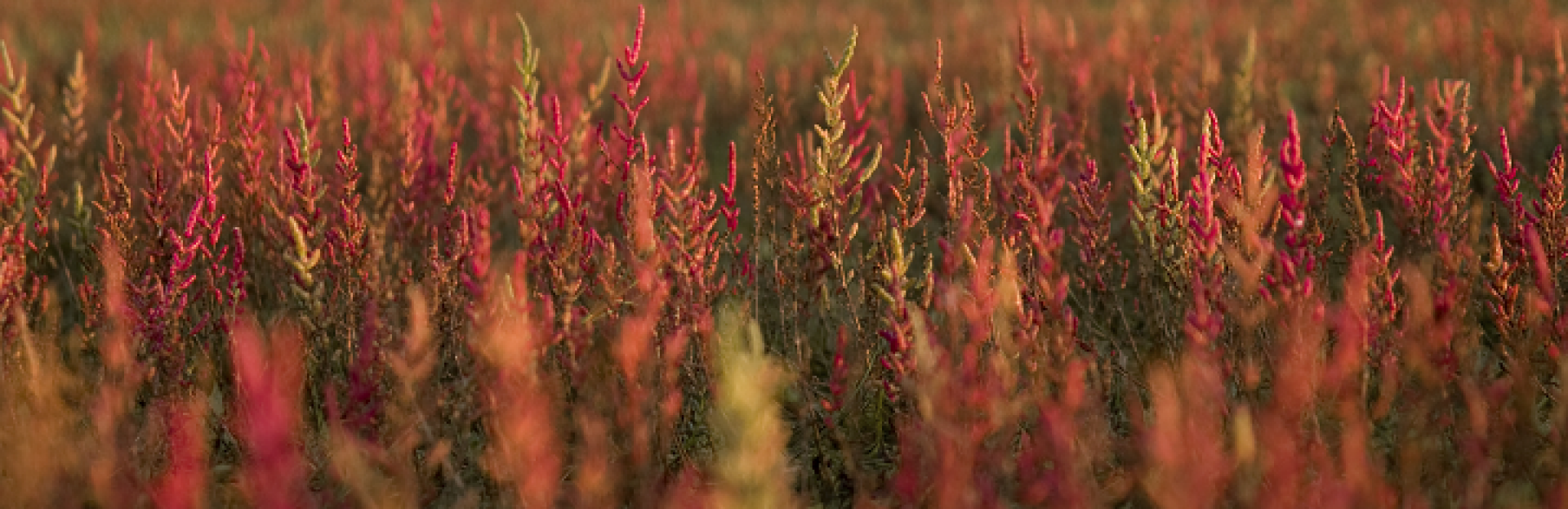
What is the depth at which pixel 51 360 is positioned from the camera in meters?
2.10

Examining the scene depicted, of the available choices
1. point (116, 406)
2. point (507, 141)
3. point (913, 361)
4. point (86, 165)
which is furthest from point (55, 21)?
point (913, 361)

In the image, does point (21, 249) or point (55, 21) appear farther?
point (55, 21)

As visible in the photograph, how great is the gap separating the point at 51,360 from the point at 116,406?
0.61 ft

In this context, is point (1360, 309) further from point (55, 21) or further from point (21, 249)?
point (55, 21)

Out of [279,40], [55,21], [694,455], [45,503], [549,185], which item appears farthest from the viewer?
[55,21]

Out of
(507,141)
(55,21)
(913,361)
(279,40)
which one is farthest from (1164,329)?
(55,21)

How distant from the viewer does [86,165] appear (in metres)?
4.12

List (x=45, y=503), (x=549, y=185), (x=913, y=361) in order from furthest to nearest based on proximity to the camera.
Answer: (x=549, y=185)
(x=913, y=361)
(x=45, y=503)

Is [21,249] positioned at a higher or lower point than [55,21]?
higher

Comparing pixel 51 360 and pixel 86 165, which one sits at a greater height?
pixel 51 360

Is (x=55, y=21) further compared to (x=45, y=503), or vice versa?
(x=55, y=21)

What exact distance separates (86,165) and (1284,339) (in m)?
3.93

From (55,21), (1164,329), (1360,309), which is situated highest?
(1360,309)

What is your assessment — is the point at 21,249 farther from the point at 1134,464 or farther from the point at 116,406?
the point at 1134,464
